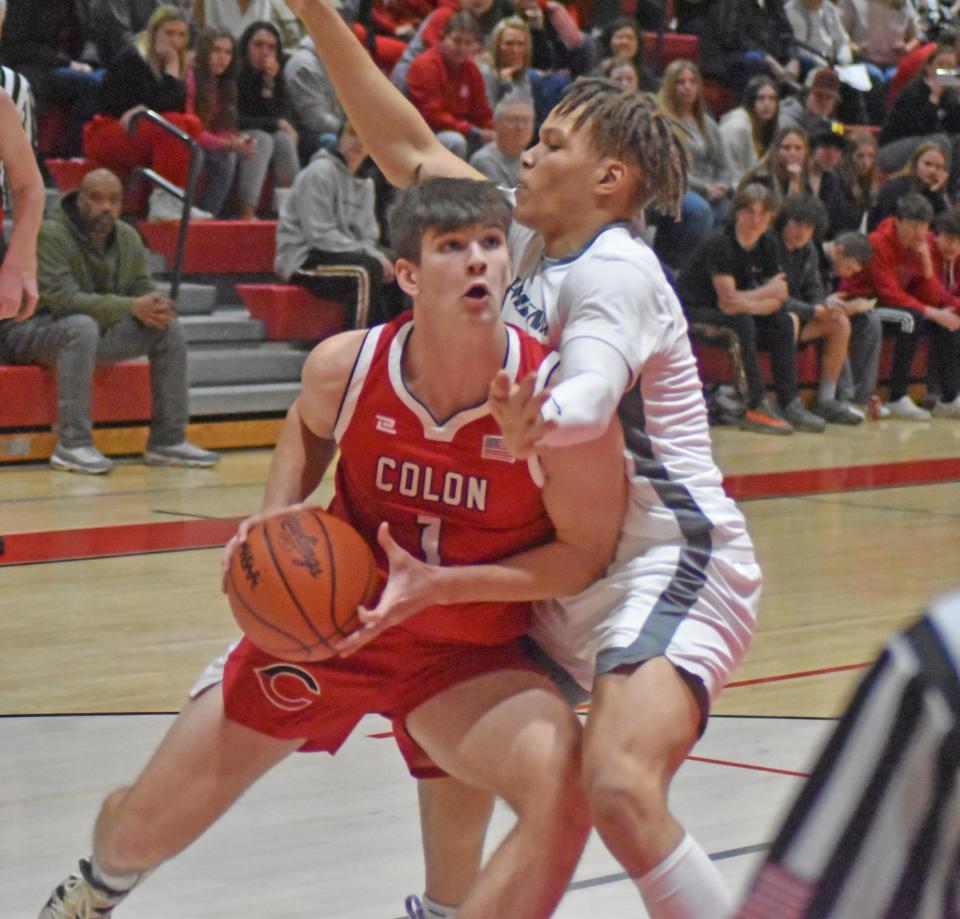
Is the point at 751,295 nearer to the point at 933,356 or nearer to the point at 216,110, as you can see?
the point at 933,356

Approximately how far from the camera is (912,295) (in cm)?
1288

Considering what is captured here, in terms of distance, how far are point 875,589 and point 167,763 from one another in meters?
4.09

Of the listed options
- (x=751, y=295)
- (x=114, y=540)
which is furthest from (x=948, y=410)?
(x=114, y=540)

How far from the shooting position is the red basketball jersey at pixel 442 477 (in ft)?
9.11

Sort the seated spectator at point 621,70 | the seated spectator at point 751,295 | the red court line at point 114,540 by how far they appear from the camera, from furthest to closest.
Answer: the seated spectator at point 621,70 < the seated spectator at point 751,295 < the red court line at point 114,540

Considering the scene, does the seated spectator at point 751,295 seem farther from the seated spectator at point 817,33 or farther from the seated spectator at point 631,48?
the seated spectator at point 817,33

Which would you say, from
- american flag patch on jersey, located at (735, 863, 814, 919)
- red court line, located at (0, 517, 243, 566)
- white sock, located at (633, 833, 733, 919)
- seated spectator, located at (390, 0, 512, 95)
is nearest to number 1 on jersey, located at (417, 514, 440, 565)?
white sock, located at (633, 833, 733, 919)

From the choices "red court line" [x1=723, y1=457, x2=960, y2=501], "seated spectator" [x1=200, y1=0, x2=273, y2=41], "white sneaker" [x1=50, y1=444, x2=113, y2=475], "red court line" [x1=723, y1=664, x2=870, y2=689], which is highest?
"seated spectator" [x1=200, y1=0, x2=273, y2=41]

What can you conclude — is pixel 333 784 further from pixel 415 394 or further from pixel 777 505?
pixel 777 505

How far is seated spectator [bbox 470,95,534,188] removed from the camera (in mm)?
10539

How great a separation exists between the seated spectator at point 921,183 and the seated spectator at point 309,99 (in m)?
4.37

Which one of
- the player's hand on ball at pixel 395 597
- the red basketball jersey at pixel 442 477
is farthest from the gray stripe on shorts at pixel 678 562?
the player's hand on ball at pixel 395 597

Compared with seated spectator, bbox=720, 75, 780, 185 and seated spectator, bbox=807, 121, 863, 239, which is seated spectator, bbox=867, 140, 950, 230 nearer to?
seated spectator, bbox=807, 121, 863, 239

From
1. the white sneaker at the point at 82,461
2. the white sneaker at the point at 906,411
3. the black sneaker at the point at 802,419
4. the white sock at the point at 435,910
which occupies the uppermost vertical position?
the white sock at the point at 435,910
